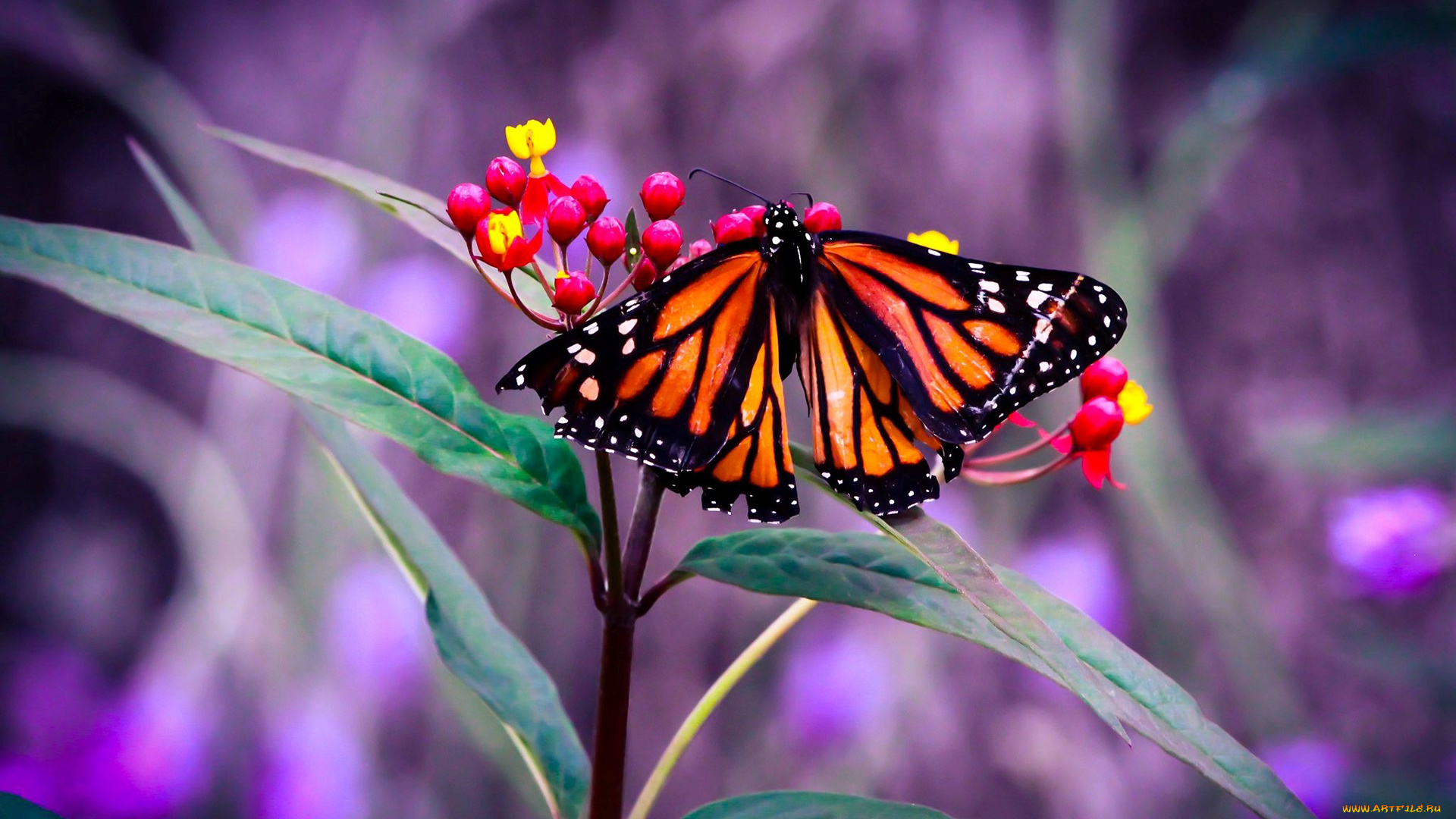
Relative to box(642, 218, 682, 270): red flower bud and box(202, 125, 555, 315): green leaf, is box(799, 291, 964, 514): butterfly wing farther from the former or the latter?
box(202, 125, 555, 315): green leaf

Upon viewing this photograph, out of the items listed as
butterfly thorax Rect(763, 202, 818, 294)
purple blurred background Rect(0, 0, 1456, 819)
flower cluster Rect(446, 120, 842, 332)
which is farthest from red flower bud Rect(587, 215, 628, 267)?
purple blurred background Rect(0, 0, 1456, 819)

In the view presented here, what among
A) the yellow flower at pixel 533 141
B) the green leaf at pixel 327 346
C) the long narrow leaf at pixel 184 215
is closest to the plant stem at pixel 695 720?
the green leaf at pixel 327 346

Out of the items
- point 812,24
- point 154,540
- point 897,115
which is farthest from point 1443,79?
point 154,540

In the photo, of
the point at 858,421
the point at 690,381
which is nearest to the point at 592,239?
the point at 690,381

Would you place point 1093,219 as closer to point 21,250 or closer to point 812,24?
point 812,24

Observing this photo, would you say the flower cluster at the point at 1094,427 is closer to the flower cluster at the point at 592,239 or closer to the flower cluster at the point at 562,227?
the flower cluster at the point at 592,239
